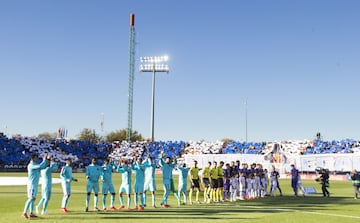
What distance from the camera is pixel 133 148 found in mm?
82125

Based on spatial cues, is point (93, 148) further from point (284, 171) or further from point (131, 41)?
point (284, 171)

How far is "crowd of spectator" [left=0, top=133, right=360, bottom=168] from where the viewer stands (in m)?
66.1

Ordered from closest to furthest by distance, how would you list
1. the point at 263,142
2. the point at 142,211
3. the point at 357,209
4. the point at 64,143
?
the point at 142,211 < the point at 357,209 < the point at 263,142 < the point at 64,143

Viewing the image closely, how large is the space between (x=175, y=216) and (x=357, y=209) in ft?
28.5

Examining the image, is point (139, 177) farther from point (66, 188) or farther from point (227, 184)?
point (227, 184)

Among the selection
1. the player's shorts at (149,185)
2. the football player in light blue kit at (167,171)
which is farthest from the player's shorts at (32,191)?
the football player in light blue kit at (167,171)

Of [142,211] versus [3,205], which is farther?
[3,205]

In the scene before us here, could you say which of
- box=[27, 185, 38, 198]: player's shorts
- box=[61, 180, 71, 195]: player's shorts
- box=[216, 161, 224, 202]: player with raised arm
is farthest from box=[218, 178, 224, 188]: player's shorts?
box=[27, 185, 38, 198]: player's shorts

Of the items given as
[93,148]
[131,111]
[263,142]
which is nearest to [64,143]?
[93,148]

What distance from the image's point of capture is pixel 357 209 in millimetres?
19906

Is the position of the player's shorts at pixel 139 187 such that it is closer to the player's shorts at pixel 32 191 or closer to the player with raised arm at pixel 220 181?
the player's shorts at pixel 32 191

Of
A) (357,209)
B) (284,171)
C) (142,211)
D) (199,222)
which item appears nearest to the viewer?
(199,222)

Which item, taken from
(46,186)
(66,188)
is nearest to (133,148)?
(66,188)

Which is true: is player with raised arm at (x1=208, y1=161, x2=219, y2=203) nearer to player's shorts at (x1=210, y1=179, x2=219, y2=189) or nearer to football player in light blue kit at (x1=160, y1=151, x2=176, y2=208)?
player's shorts at (x1=210, y1=179, x2=219, y2=189)
